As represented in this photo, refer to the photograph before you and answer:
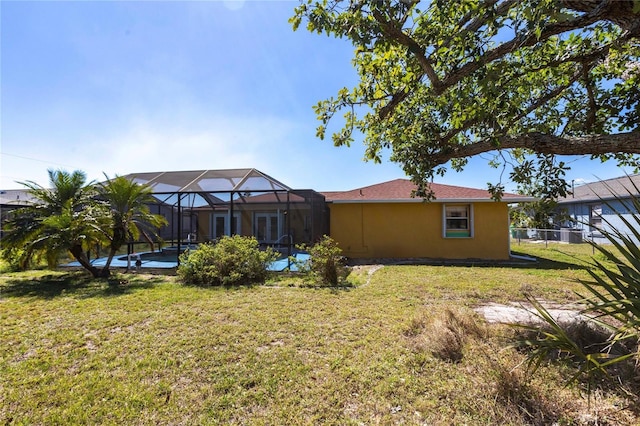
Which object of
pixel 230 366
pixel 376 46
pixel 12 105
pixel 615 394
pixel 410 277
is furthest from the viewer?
pixel 12 105

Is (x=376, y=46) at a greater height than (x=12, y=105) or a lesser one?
lesser

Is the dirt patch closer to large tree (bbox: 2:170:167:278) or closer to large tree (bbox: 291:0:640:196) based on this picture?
large tree (bbox: 291:0:640:196)

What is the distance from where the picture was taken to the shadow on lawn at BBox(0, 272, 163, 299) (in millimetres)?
5932

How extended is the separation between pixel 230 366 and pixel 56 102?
37.7 ft

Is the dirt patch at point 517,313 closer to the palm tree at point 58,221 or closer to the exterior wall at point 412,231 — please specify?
the exterior wall at point 412,231

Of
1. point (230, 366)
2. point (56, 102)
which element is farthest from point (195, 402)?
point (56, 102)

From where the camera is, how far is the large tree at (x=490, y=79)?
3113 millimetres

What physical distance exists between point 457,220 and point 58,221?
13.3 metres

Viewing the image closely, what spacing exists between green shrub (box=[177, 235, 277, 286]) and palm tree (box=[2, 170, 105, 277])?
2.55m

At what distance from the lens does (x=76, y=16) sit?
19.3ft

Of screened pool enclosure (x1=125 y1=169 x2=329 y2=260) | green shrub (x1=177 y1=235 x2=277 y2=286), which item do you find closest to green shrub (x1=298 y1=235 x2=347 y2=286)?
green shrub (x1=177 y1=235 x2=277 y2=286)

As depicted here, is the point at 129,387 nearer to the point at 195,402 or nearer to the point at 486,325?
the point at 195,402

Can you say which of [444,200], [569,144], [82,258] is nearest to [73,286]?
[82,258]

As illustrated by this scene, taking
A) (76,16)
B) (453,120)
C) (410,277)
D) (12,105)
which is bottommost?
(410,277)
